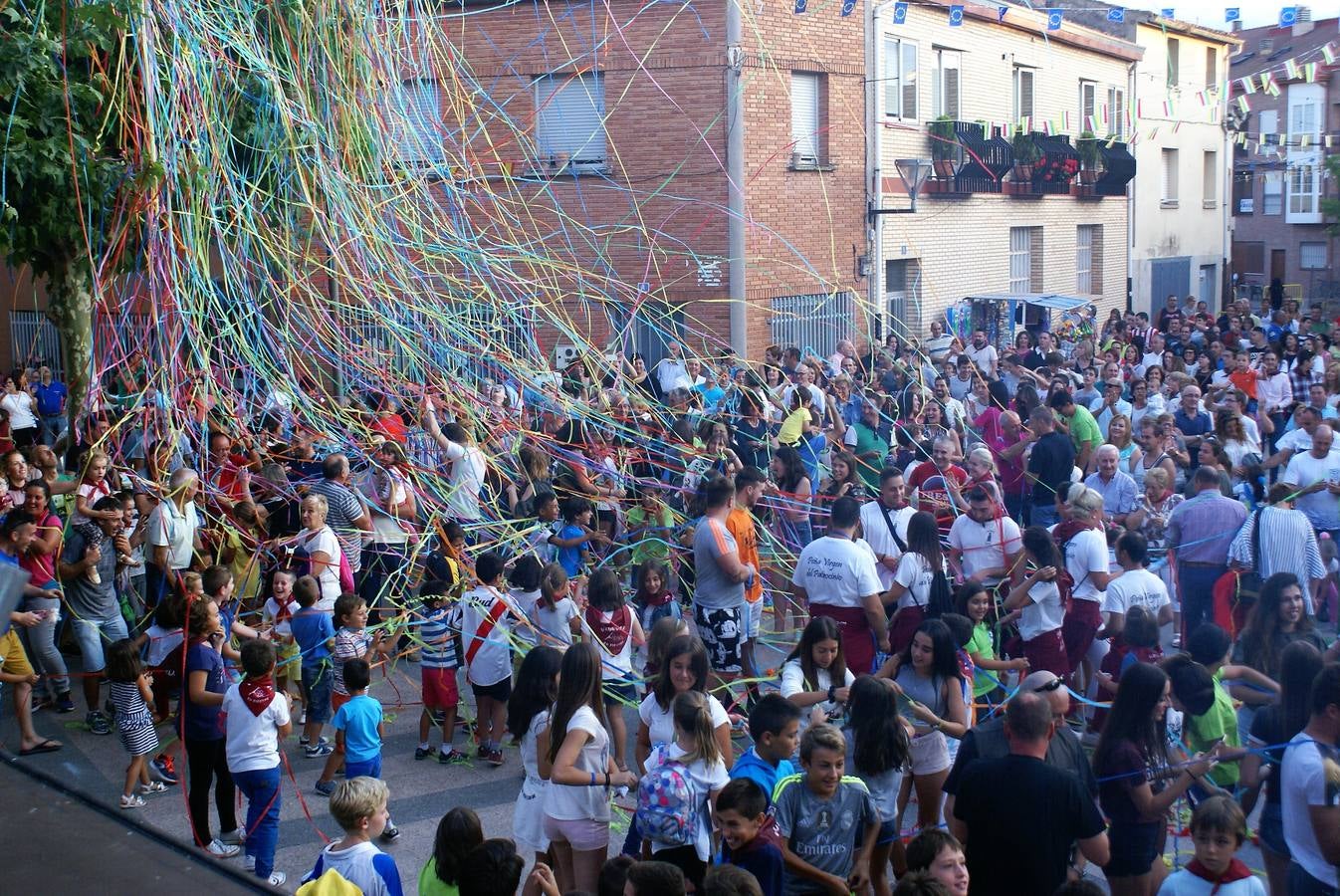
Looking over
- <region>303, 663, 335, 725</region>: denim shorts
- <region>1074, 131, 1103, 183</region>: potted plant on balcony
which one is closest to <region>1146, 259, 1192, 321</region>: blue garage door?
<region>1074, 131, 1103, 183</region>: potted plant on balcony

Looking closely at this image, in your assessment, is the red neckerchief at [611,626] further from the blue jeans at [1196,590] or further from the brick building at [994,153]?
the brick building at [994,153]

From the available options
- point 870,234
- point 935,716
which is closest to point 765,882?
point 935,716

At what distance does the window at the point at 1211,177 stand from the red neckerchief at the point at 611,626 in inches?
1179

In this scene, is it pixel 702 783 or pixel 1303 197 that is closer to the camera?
pixel 702 783

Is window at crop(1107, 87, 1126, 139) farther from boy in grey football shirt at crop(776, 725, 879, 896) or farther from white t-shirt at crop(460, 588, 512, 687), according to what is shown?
boy in grey football shirt at crop(776, 725, 879, 896)

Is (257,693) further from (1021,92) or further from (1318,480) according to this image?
(1021,92)

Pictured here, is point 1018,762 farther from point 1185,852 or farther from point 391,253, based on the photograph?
point 391,253

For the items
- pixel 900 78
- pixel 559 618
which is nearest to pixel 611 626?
pixel 559 618

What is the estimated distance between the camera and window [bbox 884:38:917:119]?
1866 centimetres

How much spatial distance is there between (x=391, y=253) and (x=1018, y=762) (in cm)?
495

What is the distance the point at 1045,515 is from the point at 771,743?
19.2 ft

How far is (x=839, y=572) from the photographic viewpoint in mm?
6434

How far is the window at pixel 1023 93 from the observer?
22891 mm

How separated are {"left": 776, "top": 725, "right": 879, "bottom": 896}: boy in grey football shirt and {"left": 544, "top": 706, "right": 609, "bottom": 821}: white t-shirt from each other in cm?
75
